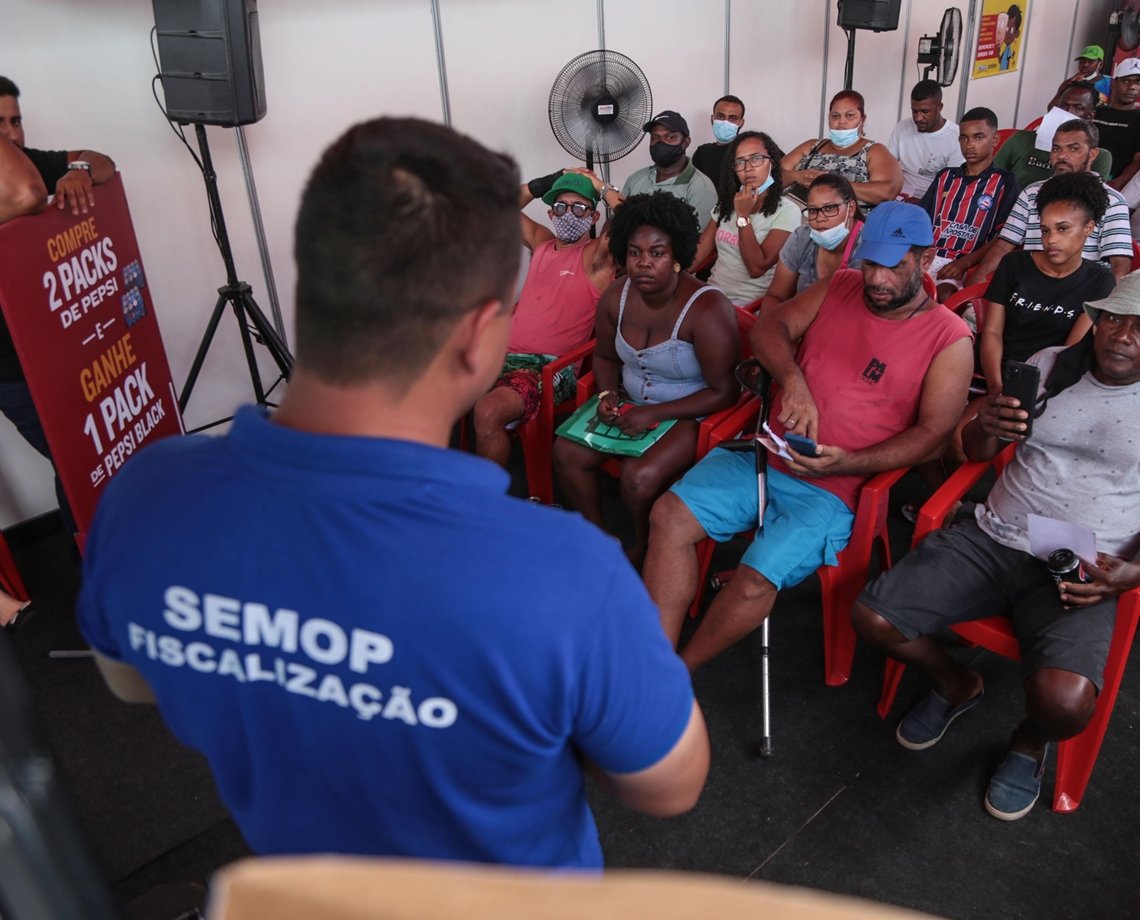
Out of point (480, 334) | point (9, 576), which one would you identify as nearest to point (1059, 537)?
point (480, 334)

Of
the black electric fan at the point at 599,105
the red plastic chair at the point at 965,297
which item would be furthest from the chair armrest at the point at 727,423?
the black electric fan at the point at 599,105

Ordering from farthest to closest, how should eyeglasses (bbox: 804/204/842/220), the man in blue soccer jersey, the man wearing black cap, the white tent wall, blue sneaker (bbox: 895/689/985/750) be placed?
1. the man wearing black cap
2. the man in blue soccer jersey
3. the white tent wall
4. eyeglasses (bbox: 804/204/842/220)
5. blue sneaker (bbox: 895/689/985/750)

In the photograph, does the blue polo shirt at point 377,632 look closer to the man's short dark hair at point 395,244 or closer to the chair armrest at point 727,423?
the man's short dark hair at point 395,244

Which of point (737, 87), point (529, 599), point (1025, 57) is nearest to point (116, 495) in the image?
point (529, 599)

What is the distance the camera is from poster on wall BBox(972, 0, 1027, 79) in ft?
23.8

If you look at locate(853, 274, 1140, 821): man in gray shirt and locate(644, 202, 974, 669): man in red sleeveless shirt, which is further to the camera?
locate(644, 202, 974, 669): man in red sleeveless shirt

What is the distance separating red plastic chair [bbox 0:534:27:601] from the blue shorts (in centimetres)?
241

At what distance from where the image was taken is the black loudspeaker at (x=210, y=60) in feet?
10.2

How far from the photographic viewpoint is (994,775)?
89.7 inches

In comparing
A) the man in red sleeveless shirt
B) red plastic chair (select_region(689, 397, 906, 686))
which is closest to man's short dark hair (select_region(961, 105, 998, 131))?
the man in red sleeveless shirt

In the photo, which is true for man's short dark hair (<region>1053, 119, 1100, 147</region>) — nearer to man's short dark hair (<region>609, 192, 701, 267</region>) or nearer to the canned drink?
man's short dark hair (<region>609, 192, 701, 267</region>)

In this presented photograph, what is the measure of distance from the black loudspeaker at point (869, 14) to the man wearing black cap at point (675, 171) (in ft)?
5.88

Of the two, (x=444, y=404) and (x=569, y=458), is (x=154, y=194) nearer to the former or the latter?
(x=569, y=458)

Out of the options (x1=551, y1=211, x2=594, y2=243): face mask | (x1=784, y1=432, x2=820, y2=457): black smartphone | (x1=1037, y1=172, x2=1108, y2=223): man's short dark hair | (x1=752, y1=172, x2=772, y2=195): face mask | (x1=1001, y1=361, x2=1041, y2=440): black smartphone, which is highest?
(x1=1037, y1=172, x2=1108, y2=223): man's short dark hair
